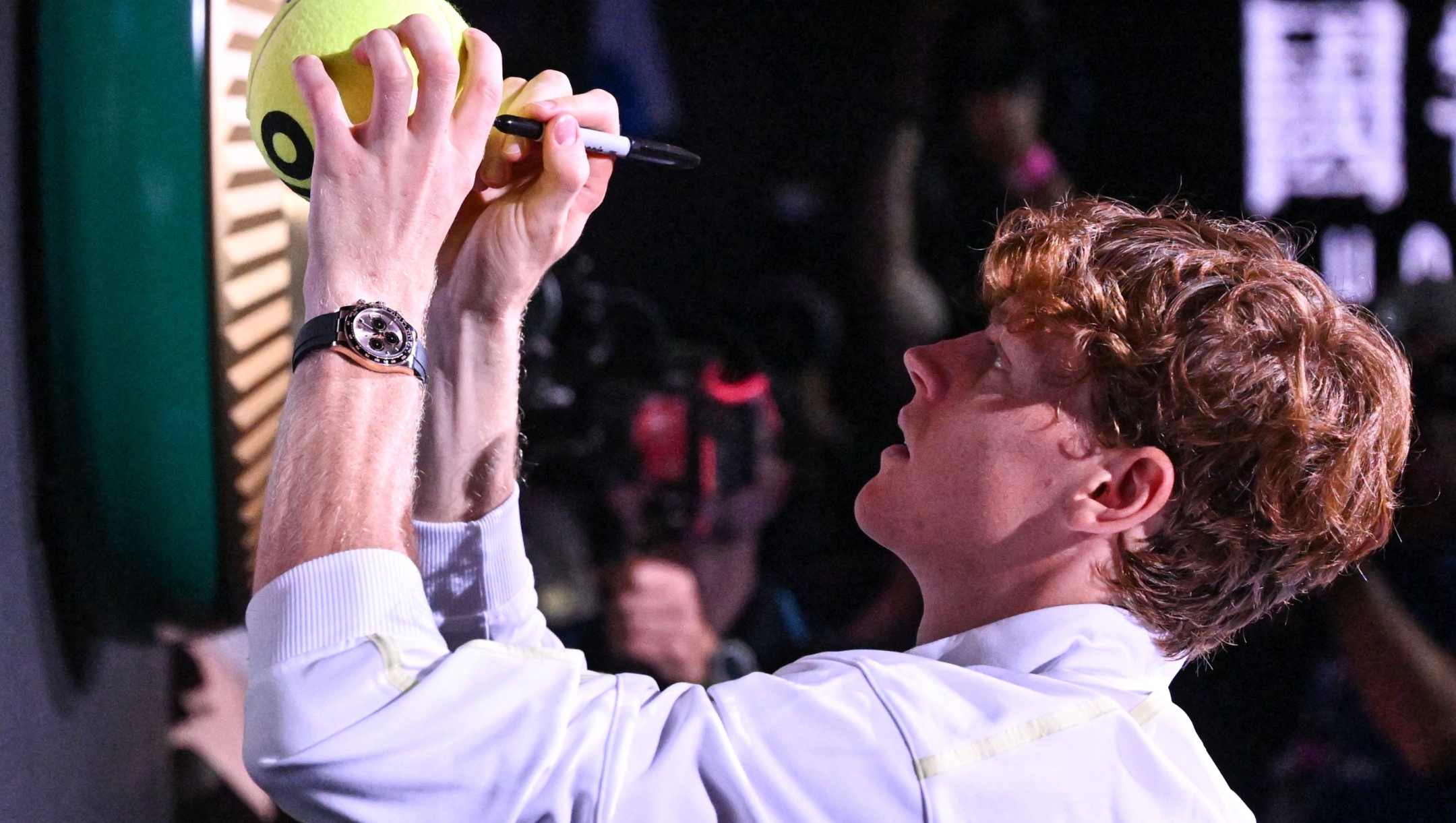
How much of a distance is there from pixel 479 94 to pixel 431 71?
0.05 metres

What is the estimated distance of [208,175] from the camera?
1.02 metres

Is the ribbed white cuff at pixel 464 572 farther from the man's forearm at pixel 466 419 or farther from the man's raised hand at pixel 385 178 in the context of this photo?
the man's raised hand at pixel 385 178

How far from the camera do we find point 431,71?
0.73m

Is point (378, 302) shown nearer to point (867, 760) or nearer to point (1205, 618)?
point (867, 760)

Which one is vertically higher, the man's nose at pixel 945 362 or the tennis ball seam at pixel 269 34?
the tennis ball seam at pixel 269 34

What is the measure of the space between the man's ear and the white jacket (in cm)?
6

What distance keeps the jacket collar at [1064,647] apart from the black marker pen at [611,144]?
0.44 metres

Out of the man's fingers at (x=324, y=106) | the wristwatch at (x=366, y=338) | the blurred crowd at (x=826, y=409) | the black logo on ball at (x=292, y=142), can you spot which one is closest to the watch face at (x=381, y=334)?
the wristwatch at (x=366, y=338)

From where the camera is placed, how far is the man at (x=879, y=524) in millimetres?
640

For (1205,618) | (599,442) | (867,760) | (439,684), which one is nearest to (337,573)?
(439,684)

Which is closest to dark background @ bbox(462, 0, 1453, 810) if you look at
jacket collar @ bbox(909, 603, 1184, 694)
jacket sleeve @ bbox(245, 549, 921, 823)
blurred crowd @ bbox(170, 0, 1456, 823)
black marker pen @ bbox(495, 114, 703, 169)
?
blurred crowd @ bbox(170, 0, 1456, 823)

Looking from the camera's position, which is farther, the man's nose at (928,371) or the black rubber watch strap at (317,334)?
the man's nose at (928,371)

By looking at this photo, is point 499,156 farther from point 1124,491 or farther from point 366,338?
point 1124,491

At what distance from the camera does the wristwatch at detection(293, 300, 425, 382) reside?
2.26 ft
